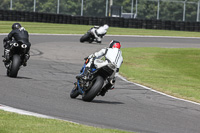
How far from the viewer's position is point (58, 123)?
271 inches

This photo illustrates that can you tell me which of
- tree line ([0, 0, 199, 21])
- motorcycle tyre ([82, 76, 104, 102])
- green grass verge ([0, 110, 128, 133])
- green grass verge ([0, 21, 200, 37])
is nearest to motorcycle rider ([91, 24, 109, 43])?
green grass verge ([0, 21, 200, 37])

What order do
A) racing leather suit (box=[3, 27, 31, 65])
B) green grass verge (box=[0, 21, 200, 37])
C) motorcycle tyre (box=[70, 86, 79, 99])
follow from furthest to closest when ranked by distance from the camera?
green grass verge (box=[0, 21, 200, 37]), racing leather suit (box=[3, 27, 31, 65]), motorcycle tyre (box=[70, 86, 79, 99])

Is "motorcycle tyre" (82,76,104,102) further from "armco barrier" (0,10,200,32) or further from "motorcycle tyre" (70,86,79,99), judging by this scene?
"armco barrier" (0,10,200,32)

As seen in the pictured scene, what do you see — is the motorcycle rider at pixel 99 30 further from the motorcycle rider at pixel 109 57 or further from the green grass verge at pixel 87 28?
the motorcycle rider at pixel 109 57

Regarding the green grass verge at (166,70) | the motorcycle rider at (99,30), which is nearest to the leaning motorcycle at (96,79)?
the green grass verge at (166,70)

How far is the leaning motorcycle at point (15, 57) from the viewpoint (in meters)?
12.1

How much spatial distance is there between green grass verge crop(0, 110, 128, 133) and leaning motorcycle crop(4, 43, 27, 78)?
487cm

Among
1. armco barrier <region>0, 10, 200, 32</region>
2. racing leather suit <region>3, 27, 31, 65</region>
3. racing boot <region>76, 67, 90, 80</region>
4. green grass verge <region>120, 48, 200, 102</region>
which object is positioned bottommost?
green grass verge <region>120, 48, 200, 102</region>

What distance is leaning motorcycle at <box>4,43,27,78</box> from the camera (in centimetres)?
1207

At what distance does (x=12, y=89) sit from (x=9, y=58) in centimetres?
216

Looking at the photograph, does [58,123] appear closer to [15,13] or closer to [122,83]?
[122,83]

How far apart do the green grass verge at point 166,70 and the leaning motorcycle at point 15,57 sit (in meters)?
3.87

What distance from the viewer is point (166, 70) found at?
59.7 feet

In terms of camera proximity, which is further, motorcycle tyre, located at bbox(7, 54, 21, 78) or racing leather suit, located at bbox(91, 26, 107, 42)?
racing leather suit, located at bbox(91, 26, 107, 42)
